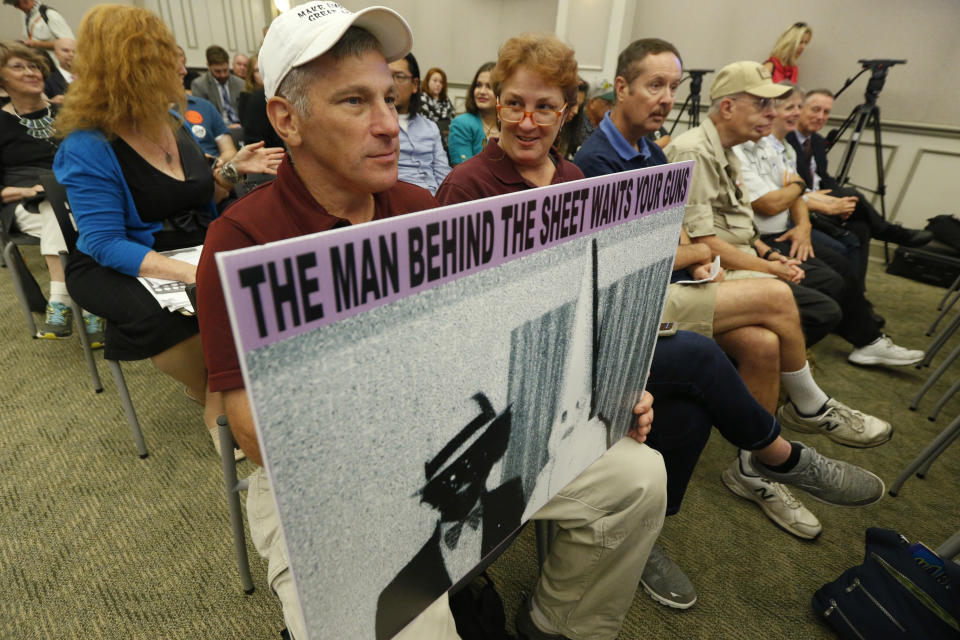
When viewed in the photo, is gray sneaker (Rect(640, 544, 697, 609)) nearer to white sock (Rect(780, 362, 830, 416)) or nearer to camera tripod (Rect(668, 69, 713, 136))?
white sock (Rect(780, 362, 830, 416))

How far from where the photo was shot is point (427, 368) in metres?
0.52

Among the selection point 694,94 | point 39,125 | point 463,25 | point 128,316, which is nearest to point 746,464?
point 128,316

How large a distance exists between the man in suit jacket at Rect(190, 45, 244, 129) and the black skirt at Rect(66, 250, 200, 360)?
3.72 meters

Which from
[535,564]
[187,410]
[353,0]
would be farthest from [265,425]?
[353,0]

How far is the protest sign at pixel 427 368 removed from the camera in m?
0.41

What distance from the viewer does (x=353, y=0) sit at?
7.33 meters

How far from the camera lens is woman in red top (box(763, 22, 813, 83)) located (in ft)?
14.2

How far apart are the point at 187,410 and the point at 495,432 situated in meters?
1.86

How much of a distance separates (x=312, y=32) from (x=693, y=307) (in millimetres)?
1300

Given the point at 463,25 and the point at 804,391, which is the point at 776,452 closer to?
the point at 804,391

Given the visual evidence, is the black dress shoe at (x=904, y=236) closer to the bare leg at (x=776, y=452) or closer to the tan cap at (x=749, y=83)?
the tan cap at (x=749, y=83)

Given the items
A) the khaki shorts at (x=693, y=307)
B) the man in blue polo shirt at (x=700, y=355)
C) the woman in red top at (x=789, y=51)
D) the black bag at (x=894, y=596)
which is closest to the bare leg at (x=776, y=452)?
the man in blue polo shirt at (x=700, y=355)

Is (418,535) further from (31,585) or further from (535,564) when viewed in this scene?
(31,585)

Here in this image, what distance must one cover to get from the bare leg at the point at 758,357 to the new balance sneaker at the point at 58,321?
2913 millimetres
